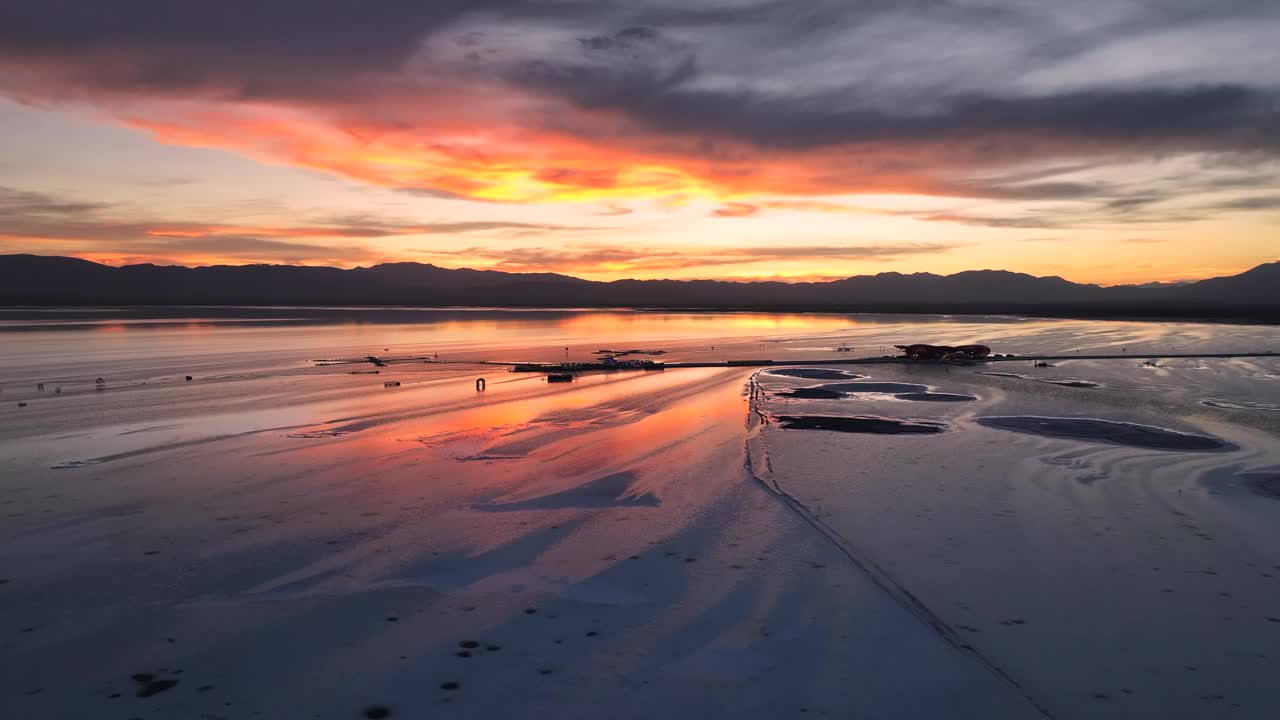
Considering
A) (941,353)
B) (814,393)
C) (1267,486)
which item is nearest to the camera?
(1267,486)

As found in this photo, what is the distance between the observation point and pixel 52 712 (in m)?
6.57

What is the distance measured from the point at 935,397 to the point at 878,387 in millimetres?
2926

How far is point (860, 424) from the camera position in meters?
20.4

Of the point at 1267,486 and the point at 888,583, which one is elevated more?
the point at 1267,486

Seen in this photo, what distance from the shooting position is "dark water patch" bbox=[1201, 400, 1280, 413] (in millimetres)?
23203

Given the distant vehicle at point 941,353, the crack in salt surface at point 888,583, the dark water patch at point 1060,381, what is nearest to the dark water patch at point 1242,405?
the dark water patch at point 1060,381

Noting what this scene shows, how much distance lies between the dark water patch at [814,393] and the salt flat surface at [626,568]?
4.69m

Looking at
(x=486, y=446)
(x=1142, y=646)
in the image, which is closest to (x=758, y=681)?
(x=1142, y=646)

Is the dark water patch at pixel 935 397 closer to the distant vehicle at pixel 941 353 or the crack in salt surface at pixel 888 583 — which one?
the crack in salt surface at pixel 888 583

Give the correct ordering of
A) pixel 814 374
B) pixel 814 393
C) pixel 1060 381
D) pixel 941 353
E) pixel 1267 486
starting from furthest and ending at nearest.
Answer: pixel 941 353 → pixel 814 374 → pixel 1060 381 → pixel 814 393 → pixel 1267 486

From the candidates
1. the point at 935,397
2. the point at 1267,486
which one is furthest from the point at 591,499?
the point at 935,397

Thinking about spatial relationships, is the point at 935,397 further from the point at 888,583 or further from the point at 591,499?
the point at 888,583

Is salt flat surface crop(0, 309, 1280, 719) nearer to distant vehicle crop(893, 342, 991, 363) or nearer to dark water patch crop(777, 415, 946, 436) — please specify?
dark water patch crop(777, 415, 946, 436)

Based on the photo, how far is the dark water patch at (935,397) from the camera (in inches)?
1000
